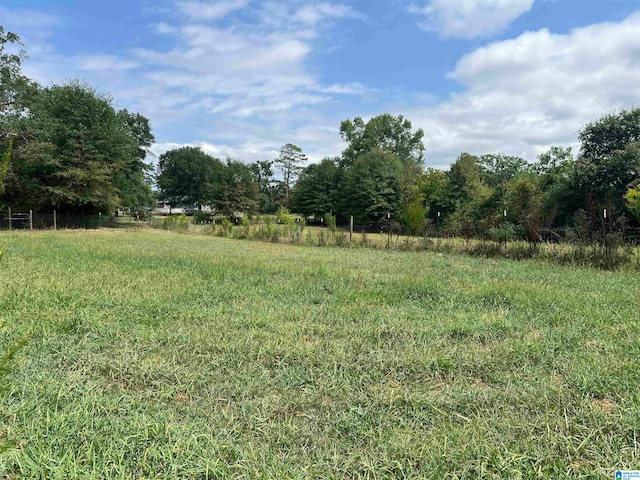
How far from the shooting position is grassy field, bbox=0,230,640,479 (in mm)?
1926

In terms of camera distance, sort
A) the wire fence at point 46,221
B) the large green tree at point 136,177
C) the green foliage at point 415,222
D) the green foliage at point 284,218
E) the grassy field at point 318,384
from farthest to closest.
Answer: the large green tree at point 136,177, the wire fence at point 46,221, the green foliage at point 284,218, the green foliage at point 415,222, the grassy field at point 318,384

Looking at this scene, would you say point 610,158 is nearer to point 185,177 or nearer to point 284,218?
point 284,218

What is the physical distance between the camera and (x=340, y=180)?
35.2 metres

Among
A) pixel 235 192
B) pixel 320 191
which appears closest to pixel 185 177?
pixel 235 192

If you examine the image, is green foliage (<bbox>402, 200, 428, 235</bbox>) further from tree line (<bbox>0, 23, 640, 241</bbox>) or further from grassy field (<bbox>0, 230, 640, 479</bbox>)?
grassy field (<bbox>0, 230, 640, 479</bbox>)

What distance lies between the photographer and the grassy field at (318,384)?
1926 millimetres

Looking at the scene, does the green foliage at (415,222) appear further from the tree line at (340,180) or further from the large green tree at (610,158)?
the large green tree at (610,158)

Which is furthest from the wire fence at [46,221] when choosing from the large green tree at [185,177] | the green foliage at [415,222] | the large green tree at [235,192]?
the large green tree at [185,177]

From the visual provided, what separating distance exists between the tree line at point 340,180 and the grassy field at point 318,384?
1.70m

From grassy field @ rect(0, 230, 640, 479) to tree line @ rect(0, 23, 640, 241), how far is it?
170 cm

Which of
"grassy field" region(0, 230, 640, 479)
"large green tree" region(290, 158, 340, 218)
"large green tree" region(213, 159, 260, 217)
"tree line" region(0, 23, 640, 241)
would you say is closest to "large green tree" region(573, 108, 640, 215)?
"tree line" region(0, 23, 640, 241)

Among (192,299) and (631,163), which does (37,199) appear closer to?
(192,299)

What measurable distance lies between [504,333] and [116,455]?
10.8 ft

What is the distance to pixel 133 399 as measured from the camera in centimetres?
247
